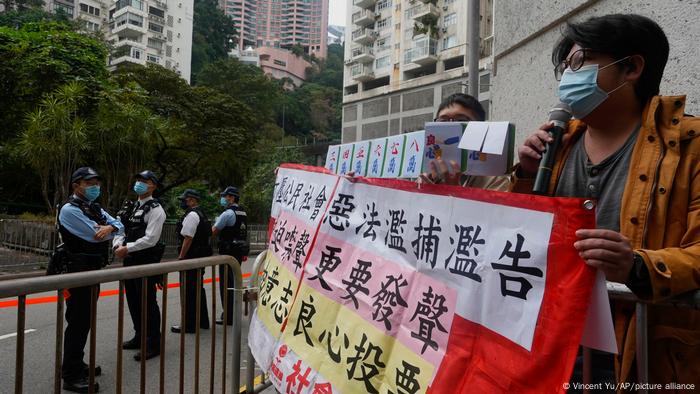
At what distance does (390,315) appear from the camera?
6.32ft

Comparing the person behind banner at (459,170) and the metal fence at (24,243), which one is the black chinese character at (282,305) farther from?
the metal fence at (24,243)

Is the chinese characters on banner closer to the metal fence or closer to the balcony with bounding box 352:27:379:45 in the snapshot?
the metal fence

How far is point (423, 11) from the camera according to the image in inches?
1778

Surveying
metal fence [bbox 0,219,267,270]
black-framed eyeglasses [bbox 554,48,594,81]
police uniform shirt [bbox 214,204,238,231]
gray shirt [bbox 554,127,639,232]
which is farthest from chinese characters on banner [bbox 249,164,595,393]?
metal fence [bbox 0,219,267,270]

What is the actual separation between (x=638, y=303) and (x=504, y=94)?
3.91 meters

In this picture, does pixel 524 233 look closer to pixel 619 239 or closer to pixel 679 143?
pixel 619 239

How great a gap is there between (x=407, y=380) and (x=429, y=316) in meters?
0.25

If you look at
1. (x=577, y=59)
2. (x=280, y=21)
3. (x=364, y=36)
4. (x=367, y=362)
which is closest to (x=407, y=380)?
(x=367, y=362)

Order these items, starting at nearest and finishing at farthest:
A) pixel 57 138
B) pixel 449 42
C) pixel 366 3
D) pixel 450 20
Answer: pixel 57 138 → pixel 449 42 → pixel 450 20 → pixel 366 3

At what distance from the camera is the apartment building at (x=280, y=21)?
126m

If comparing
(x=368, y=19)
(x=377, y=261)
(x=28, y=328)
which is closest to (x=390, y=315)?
(x=377, y=261)

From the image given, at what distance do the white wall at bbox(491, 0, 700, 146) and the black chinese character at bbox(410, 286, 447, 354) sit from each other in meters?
2.29

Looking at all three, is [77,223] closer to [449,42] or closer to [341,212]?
[341,212]

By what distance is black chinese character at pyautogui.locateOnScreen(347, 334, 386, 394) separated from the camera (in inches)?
75.2
